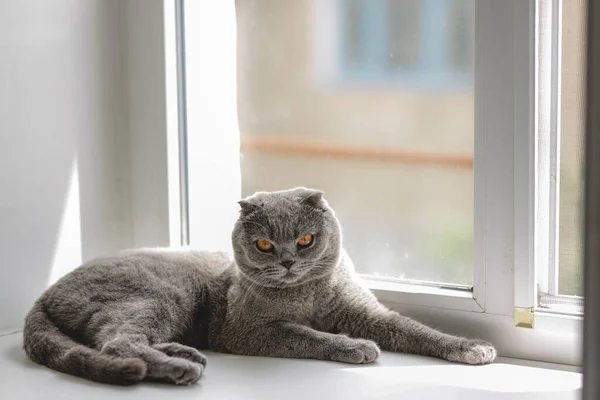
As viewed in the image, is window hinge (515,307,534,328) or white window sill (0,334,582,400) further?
window hinge (515,307,534,328)

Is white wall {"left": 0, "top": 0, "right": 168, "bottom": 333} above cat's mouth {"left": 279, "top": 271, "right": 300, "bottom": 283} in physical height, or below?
above

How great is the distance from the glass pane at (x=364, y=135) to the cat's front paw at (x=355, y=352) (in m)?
0.32

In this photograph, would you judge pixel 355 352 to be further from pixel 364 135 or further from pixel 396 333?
pixel 364 135

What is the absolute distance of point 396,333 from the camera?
5.33ft

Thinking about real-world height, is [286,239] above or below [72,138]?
below

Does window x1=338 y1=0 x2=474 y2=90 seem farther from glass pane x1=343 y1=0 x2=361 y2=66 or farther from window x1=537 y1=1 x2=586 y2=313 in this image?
window x1=537 y1=1 x2=586 y2=313

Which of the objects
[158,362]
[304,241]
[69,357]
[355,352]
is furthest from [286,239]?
[69,357]

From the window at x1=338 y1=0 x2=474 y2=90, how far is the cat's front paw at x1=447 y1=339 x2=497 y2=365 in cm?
55

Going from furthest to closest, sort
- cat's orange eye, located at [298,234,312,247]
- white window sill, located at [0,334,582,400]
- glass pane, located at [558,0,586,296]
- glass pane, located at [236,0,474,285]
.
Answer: glass pane, located at [236,0,474,285] → cat's orange eye, located at [298,234,312,247] → glass pane, located at [558,0,586,296] → white window sill, located at [0,334,582,400]

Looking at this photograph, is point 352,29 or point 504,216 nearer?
point 504,216

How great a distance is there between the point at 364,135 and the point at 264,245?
402 millimetres

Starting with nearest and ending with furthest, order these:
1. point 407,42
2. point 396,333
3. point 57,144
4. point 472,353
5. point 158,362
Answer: point 158,362 → point 472,353 → point 396,333 → point 407,42 → point 57,144

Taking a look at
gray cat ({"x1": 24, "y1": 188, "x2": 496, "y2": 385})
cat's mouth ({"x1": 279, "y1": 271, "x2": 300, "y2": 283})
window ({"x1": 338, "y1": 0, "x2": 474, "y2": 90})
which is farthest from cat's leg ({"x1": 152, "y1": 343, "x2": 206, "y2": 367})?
window ({"x1": 338, "y1": 0, "x2": 474, "y2": 90})

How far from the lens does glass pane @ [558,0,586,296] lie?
151cm
